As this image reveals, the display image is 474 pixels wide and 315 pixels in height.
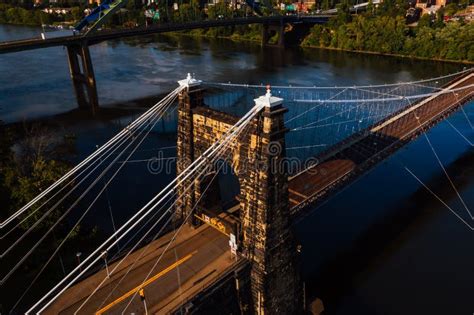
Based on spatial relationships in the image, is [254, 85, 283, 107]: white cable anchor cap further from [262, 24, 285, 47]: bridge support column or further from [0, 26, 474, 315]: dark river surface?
[262, 24, 285, 47]: bridge support column

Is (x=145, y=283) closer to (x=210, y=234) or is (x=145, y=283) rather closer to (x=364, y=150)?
(x=210, y=234)

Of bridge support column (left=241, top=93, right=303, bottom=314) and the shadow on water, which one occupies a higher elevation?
bridge support column (left=241, top=93, right=303, bottom=314)

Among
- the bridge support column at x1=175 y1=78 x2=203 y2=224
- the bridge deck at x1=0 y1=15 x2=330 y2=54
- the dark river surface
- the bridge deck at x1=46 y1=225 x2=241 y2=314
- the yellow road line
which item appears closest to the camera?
the yellow road line

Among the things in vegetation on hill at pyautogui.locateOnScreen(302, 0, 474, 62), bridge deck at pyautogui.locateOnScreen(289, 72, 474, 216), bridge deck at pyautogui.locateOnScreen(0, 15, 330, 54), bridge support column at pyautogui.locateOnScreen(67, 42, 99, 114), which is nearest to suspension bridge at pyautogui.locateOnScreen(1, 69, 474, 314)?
bridge deck at pyautogui.locateOnScreen(289, 72, 474, 216)

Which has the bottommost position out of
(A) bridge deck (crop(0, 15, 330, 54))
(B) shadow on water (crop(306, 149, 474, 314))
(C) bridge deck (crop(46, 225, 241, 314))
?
(B) shadow on water (crop(306, 149, 474, 314))

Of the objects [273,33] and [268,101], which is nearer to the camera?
[268,101]

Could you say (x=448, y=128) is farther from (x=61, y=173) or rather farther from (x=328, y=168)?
(x=61, y=173)

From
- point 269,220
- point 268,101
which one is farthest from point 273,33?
point 269,220
